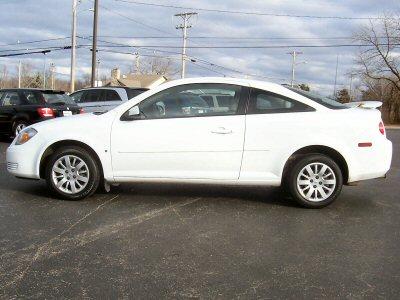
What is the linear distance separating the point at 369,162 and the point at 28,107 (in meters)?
9.69

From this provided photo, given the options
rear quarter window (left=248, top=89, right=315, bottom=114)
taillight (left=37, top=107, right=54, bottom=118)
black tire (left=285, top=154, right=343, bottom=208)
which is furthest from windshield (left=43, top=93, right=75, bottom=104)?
black tire (left=285, top=154, right=343, bottom=208)

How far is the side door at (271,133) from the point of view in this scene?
584 cm

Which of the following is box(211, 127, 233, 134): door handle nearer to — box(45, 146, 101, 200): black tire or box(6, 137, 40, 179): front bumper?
box(45, 146, 101, 200): black tire

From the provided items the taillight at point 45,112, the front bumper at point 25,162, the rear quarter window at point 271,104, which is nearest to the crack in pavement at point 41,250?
the front bumper at point 25,162

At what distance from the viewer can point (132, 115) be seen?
5992mm

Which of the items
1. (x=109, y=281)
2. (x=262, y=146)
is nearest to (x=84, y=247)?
(x=109, y=281)

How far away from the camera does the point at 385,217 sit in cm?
573

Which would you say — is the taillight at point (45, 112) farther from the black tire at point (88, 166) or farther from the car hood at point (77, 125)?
the black tire at point (88, 166)

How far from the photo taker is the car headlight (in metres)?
6.28

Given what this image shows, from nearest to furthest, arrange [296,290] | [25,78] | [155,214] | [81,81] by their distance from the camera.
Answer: [296,290] → [155,214] → [81,81] → [25,78]

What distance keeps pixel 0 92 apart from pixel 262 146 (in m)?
10.0

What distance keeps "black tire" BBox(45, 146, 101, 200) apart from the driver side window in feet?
2.91

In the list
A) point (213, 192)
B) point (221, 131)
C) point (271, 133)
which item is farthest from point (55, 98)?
point (271, 133)

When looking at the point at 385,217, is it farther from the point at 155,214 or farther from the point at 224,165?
the point at 155,214
